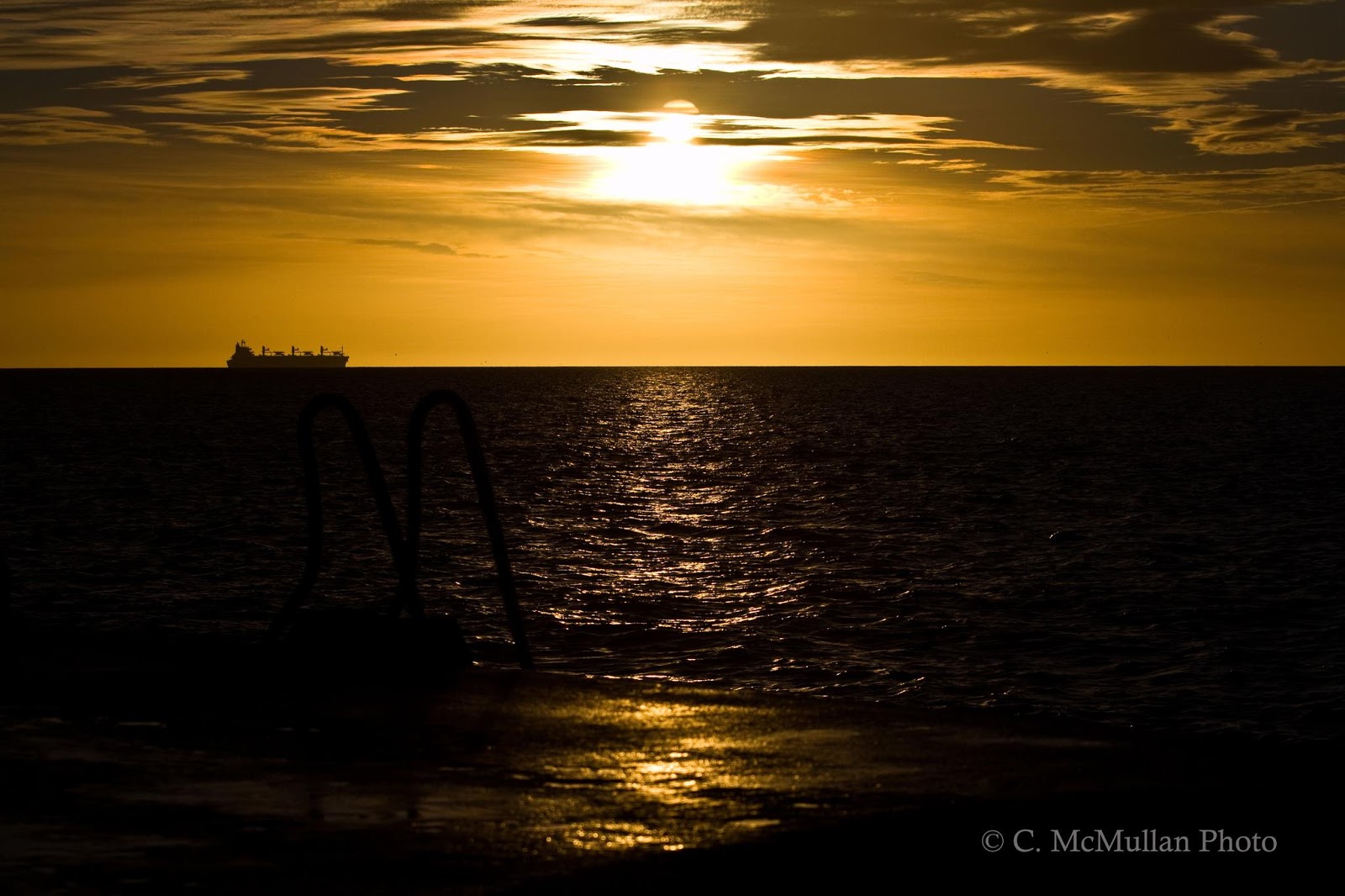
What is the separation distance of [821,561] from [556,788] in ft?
80.4

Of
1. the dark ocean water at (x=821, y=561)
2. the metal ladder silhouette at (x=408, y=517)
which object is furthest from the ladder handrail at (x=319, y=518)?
the dark ocean water at (x=821, y=561)

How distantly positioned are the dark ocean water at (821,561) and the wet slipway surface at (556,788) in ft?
10.2

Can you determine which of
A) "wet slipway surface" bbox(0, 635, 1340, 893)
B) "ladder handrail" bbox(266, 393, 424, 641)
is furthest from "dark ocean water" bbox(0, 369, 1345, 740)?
"wet slipway surface" bbox(0, 635, 1340, 893)

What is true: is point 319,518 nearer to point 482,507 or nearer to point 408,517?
point 408,517

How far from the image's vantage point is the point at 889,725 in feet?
23.8

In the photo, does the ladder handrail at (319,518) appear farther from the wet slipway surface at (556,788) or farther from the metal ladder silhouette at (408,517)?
the wet slipway surface at (556,788)

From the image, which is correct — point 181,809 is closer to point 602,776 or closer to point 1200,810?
point 602,776

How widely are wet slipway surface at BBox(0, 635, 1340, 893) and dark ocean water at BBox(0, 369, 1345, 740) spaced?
→ 3098mm

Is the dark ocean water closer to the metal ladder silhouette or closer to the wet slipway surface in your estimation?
the metal ladder silhouette

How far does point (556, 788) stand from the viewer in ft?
20.1

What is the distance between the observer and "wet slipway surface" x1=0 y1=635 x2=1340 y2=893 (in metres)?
5.21

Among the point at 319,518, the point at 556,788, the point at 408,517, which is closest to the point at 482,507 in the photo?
the point at 408,517

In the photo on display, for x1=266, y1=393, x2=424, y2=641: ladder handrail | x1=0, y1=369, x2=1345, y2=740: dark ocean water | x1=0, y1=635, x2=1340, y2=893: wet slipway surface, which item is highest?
x1=266, y1=393, x2=424, y2=641: ladder handrail

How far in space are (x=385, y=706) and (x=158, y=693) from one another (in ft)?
4.46
